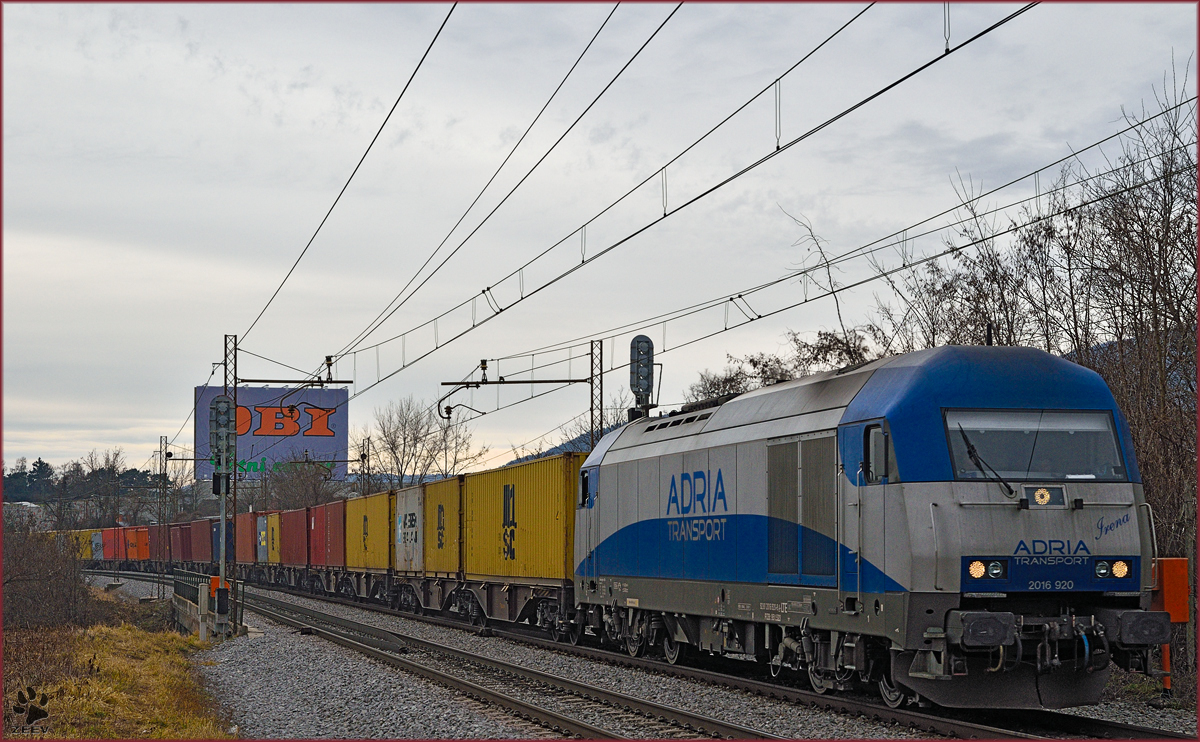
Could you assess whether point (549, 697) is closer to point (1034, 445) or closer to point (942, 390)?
point (942, 390)

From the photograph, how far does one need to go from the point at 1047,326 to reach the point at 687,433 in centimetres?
676

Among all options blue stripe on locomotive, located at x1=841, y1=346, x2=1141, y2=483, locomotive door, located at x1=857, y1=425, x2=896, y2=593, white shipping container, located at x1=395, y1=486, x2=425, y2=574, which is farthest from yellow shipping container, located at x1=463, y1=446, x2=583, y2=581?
blue stripe on locomotive, located at x1=841, y1=346, x2=1141, y2=483

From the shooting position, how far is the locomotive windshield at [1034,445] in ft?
38.2

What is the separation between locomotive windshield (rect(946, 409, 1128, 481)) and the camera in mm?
11656

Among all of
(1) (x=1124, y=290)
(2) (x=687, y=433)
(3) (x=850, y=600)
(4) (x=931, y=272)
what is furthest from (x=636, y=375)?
(3) (x=850, y=600)

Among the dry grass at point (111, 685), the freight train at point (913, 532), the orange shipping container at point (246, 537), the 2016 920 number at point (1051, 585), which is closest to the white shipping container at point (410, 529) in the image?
the dry grass at point (111, 685)

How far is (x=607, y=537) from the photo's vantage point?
780 inches

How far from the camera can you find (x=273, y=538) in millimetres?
54875

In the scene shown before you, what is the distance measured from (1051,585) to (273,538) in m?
48.1

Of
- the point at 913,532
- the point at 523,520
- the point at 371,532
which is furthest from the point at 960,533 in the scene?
the point at 371,532

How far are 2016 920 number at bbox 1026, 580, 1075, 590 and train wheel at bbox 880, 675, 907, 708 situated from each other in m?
1.90

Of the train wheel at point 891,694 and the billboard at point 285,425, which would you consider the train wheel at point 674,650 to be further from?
the billboard at point 285,425

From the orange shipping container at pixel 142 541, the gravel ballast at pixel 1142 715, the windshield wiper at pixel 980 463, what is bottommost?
the orange shipping container at pixel 142 541

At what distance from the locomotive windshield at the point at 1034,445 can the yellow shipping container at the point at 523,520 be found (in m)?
11.2
